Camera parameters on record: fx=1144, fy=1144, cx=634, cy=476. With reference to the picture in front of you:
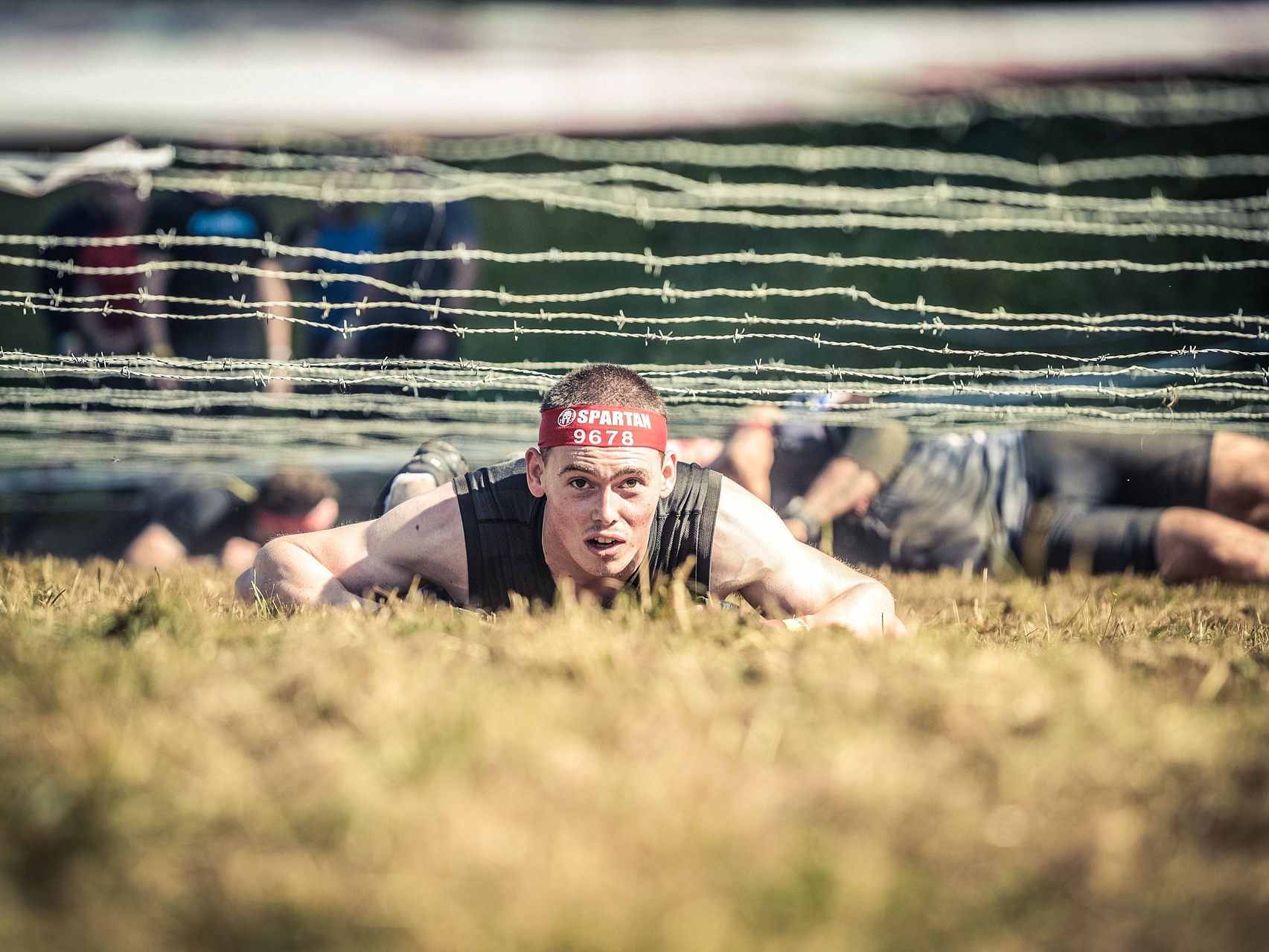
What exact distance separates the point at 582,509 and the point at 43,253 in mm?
5504

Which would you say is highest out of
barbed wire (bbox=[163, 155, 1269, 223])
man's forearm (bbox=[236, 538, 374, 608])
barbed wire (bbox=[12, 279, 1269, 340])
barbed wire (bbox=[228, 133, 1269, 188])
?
A: barbed wire (bbox=[228, 133, 1269, 188])

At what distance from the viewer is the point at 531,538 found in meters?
3.98

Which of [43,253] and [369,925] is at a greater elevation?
[43,253]

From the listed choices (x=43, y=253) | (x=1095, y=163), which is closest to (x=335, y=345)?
(x=43, y=253)

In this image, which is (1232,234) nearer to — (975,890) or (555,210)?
(975,890)

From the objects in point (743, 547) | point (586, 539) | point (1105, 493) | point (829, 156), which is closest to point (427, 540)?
point (586, 539)

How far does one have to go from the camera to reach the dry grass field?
1.65 metres

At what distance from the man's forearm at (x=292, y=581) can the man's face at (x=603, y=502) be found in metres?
0.69

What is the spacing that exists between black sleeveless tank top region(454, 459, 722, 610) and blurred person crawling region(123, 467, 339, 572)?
2.85 meters

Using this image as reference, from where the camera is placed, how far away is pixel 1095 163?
31.0 feet

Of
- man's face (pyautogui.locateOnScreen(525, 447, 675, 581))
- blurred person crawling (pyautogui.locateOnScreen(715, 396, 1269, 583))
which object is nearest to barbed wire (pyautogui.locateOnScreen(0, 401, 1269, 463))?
blurred person crawling (pyautogui.locateOnScreen(715, 396, 1269, 583))

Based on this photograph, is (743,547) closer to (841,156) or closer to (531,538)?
(531,538)

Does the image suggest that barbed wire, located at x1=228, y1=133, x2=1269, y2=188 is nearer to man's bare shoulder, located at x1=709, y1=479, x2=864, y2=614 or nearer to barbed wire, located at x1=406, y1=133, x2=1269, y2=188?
barbed wire, located at x1=406, y1=133, x2=1269, y2=188

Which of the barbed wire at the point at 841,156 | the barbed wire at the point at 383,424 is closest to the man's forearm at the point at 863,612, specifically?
the barbed wire at the point at 383,424
